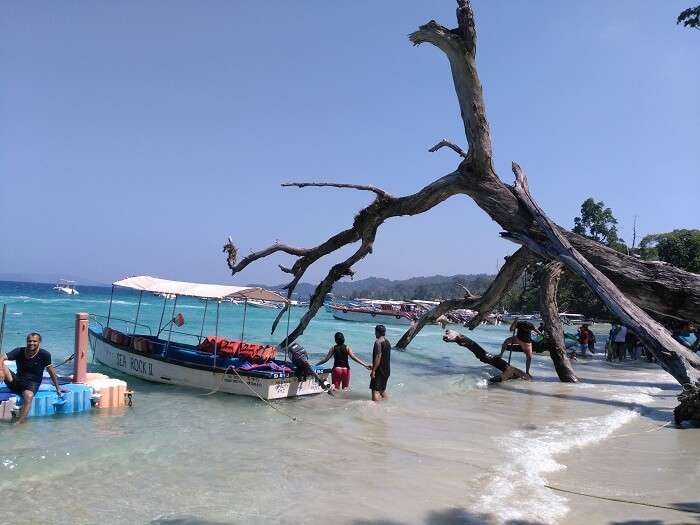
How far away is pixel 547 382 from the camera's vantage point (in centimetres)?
1588

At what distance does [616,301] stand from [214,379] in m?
8.69

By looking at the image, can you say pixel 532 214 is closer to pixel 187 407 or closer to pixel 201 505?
pixel 201 505

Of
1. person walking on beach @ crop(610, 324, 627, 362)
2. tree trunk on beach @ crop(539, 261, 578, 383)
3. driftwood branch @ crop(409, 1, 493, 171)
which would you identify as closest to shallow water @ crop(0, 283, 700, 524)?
tree trunk on beach @ crop(539, 261, 578, 383)

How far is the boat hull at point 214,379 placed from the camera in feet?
40.0

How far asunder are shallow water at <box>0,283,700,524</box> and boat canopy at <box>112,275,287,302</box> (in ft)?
7.34

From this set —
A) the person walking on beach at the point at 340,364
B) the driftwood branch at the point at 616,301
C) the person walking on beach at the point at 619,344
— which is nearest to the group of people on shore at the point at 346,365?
the person walking on beach at the point at 340,364

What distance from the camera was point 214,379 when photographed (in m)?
12.8

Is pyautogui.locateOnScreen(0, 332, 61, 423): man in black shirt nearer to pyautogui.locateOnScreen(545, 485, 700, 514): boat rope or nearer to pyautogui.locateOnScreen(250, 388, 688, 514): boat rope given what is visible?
pyautogui.locateOnScreen(250, 388, 688, 514): boat rope

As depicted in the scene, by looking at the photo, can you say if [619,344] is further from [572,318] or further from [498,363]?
[572,318]

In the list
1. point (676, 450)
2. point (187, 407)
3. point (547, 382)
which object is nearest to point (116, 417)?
point (187, 407)

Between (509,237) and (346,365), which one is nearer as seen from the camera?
(509,237)

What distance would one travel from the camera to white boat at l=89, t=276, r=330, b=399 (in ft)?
40.5

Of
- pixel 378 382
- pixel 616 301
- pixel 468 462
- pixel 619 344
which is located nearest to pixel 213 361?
pixel 378 382

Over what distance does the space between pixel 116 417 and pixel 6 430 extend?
1739 millimetres
